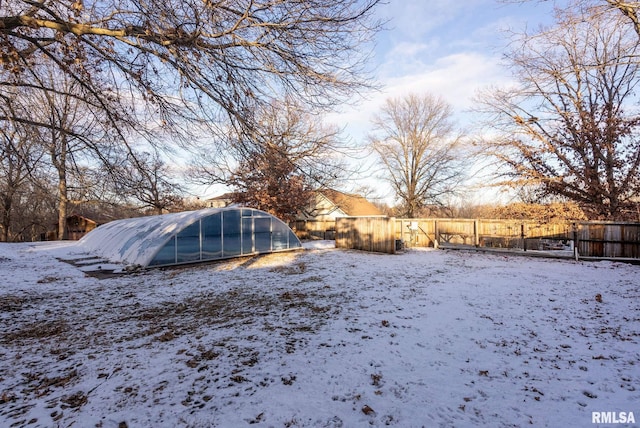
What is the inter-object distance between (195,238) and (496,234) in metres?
14.0

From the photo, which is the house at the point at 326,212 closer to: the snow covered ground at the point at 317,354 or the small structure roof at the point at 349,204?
the small structure roof at the point at 349,204

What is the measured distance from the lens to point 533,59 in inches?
475

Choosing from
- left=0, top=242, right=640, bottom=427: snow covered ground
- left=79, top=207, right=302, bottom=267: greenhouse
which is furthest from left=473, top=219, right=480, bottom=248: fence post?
left=79, top=207, right=302, bottom=267: greenhouse

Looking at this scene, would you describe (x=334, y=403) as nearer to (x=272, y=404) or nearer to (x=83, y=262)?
(x=272, y=404)

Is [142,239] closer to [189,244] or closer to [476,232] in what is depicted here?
[189,244]

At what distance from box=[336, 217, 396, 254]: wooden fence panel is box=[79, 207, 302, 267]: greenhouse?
3538mm

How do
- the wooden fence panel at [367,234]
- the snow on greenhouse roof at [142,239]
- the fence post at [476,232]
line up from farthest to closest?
the fence post at [476,232] < the wooden fence panel at [367,234] < the snow on greenhouse roof at [142,239]

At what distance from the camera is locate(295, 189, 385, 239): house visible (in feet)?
72.5

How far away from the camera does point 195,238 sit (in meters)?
10.8

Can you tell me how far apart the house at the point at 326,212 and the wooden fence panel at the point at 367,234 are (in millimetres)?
1224

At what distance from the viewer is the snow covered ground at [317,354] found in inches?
101

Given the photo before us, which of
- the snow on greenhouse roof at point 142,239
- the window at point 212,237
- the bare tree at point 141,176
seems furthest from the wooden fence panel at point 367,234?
Result: the bare tree at point 141,176

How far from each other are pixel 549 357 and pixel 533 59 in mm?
13361

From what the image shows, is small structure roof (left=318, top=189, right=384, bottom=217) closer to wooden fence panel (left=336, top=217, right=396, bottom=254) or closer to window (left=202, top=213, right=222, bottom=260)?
wooden fence panel (left=336, top=217, right=396, bottom=254)
